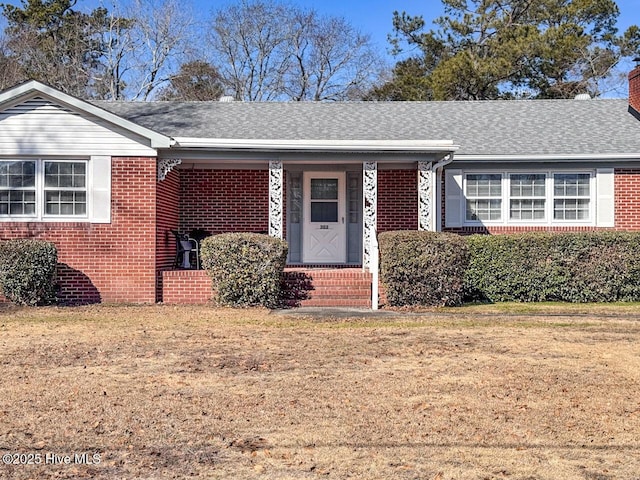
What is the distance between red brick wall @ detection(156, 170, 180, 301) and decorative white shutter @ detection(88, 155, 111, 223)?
0.93 m

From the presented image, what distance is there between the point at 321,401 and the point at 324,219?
10.5m

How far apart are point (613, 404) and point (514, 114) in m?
13.0

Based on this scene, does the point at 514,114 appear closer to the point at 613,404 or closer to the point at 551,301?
the point at 551,301

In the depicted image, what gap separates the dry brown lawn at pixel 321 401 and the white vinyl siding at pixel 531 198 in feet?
18.2

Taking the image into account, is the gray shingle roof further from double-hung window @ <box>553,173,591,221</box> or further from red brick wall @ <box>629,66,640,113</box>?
double-hung window @ <box>553,173,591,221</box>

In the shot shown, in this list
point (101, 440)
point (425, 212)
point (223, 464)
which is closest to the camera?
point (223, 464)

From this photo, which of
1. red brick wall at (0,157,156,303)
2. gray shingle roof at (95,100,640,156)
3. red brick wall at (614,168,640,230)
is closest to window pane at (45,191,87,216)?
red brick wall at (0,157,156,303)

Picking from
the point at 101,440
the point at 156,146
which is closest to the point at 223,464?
the point at 101,440

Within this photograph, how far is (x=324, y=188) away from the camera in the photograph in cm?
1638

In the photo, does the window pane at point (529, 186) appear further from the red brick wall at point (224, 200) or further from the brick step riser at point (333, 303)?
the red brick wall at point (224, 200)

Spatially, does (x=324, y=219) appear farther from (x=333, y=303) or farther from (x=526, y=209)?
(x=526, y=209)

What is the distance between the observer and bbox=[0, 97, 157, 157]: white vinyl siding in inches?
508

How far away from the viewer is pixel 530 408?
5781mm

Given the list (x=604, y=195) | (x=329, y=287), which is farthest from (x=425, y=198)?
(x=604, y=195)
